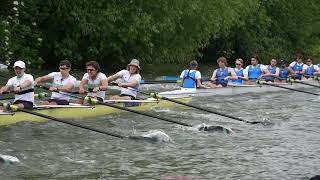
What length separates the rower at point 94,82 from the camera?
1344cm

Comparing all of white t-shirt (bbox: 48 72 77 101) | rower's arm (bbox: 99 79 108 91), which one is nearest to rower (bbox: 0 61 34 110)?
white t-shirt (bbox: 48 72 77 101)

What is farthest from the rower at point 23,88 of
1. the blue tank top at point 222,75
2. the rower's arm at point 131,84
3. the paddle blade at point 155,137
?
the blue tank top at point 222,75

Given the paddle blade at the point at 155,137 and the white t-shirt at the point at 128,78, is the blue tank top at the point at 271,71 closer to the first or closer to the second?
the white t-shirt at the point at 128,78

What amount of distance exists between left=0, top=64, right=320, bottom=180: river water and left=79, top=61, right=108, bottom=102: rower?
67 cm

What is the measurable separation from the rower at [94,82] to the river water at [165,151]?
26.3 inches

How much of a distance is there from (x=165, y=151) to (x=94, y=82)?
11.1ft

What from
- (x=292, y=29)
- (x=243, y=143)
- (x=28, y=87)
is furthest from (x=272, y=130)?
(x=292, y=29)

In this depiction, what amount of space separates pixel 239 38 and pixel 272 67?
2070cm

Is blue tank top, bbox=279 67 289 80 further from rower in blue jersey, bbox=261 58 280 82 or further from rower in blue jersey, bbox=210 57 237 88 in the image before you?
rower in blue jersey, bbox=210 57 237 88

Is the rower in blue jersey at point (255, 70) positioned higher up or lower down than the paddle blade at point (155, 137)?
higher up

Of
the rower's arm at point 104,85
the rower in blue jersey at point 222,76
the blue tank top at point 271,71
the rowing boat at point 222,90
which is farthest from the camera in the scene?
the blue tank top at point 271,71

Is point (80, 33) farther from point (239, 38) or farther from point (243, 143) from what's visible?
point (239, 38)

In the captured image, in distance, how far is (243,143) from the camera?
12.1 meters

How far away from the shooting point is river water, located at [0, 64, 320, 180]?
9.55 metres
